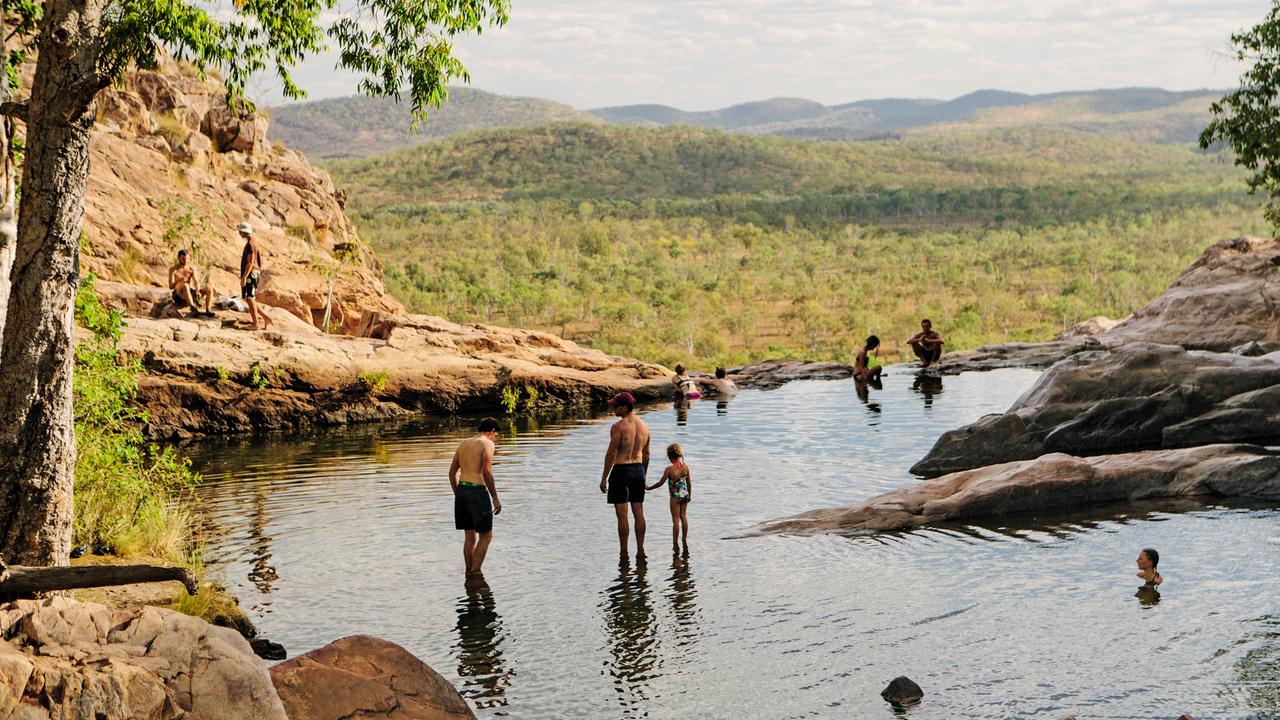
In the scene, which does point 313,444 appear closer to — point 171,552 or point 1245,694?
point 171,552

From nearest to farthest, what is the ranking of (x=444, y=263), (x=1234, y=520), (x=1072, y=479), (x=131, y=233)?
(x=1234, y=520) → (x=1072, y=479) → (x=131, y=233) → (x=444, y=263)

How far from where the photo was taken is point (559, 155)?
161m

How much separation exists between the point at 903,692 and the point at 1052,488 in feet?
26.5

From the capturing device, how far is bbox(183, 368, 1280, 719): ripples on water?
9680mm

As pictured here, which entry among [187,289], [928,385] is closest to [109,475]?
[187,289]

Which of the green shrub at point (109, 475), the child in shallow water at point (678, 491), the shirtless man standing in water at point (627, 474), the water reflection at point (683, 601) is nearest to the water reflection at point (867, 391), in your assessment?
the child in shallow water at point (678, 491)

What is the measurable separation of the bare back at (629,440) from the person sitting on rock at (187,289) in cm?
1861

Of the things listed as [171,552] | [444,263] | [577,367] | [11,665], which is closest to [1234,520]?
[171,552]

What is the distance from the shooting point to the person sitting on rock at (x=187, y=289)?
29656mm

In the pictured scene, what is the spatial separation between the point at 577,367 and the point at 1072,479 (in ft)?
64.7

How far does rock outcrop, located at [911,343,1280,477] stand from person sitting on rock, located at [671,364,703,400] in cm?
1238

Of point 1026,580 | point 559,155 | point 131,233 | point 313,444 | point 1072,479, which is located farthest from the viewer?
point 559,155

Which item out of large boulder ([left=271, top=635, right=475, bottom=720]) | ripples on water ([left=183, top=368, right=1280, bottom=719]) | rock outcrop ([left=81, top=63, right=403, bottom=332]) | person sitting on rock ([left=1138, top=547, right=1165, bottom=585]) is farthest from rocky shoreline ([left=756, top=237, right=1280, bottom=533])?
rock outcrop ([left=81, top=63, right=403, bottom=332])

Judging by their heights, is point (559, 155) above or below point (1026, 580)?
above
